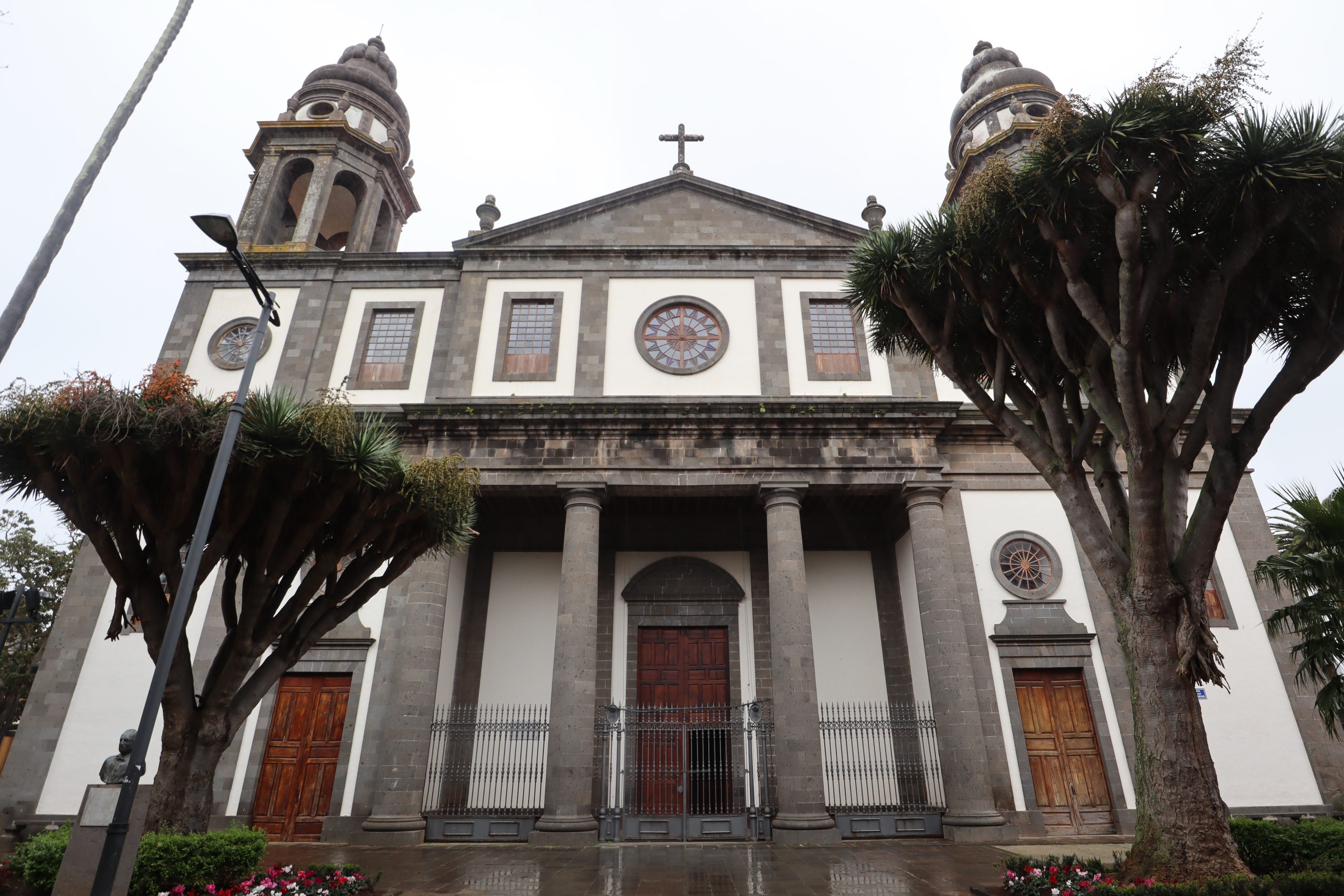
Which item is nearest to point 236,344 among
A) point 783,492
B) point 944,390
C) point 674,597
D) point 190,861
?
point 674,597

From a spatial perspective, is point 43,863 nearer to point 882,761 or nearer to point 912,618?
point 882,761

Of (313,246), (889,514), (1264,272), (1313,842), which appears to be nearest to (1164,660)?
(1313,842)

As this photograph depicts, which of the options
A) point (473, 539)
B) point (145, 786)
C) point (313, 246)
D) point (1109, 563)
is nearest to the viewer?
point (145, 786)

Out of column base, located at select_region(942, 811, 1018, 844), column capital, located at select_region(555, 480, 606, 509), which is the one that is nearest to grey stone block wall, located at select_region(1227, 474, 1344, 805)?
column base, located at select_region(942, 811, 1018, 844)

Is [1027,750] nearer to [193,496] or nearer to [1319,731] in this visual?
[1319,731]

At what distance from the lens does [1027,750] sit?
46.2 feet

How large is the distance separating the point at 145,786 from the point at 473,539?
373 inches

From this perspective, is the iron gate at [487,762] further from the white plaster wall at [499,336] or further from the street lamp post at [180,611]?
the street lamp post at [180,611]

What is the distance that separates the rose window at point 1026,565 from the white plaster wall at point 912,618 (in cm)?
180

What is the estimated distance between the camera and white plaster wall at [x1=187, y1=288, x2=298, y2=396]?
55.8ft

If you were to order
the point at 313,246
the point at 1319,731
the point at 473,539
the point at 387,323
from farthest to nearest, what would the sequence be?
the point at 313,246 < the point at 387,323 < the point at 473,539 < the point at 1319,731

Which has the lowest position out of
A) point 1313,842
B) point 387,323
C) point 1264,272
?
point 1313,842

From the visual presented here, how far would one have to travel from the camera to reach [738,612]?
16.7m

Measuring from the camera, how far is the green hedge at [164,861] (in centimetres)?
659
